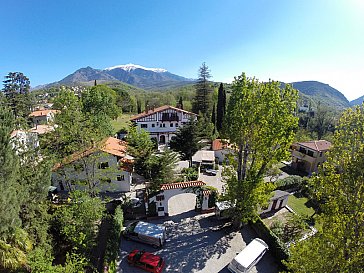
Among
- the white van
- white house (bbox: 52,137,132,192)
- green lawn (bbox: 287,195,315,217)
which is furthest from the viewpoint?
green lawn (bbox: 287,195,315,217)

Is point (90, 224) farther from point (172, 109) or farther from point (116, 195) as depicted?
point (172, 109)

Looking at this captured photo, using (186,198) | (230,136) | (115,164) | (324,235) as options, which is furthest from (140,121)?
(324,235)

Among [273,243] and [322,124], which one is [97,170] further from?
[322,124]

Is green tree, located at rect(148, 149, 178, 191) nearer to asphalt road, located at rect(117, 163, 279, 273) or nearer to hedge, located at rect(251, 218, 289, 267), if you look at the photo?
asphalt road, located at rect(117, 163, 279, 273)

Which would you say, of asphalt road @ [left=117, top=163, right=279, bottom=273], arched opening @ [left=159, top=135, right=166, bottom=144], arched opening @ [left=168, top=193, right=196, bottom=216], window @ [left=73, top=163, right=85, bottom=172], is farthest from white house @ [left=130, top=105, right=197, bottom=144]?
asphalt road @ [left=117, top=163, right=279, bottom=273]

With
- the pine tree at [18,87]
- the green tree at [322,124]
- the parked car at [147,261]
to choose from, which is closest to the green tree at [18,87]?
the pine tree at [18,87]

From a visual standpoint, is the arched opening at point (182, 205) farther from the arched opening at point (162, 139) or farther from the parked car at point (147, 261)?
the arched opening at point (162, 139)
